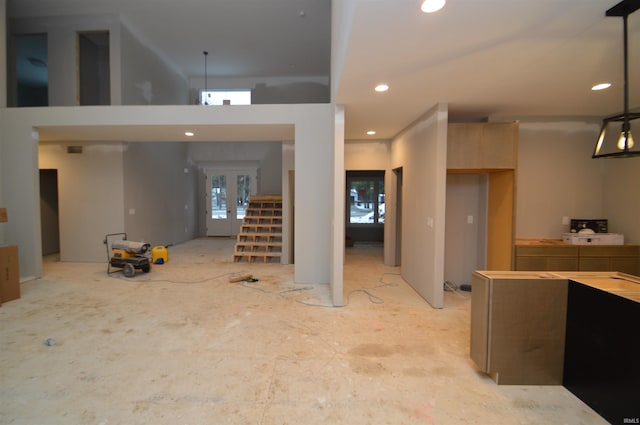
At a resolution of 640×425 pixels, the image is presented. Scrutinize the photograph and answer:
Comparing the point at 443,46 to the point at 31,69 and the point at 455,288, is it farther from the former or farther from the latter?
the point at 31,69

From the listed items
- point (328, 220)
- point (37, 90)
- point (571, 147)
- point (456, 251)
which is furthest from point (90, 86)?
point (571, 147)

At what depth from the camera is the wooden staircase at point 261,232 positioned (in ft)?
21.9

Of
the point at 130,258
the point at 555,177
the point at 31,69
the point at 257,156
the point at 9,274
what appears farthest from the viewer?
the point at 257,156

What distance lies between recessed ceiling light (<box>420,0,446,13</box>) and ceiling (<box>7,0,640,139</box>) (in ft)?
0.16

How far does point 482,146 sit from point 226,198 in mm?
8130

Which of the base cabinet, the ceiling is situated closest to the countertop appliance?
the ceiling

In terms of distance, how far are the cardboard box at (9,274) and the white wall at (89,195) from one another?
7.79 ft

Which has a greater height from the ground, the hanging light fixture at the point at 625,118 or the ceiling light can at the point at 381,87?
the ceiling light can at the point at 381,87

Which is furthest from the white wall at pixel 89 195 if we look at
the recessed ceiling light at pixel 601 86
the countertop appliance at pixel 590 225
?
the countertop appliance at pixel 590 225

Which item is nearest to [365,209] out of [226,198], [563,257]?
[226,198]

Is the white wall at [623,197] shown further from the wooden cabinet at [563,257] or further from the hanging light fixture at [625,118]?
the hanging light fixture at [625,118]

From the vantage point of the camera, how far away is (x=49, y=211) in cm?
740

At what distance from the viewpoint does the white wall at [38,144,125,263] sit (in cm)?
651

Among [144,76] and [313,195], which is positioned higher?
[144,76]
